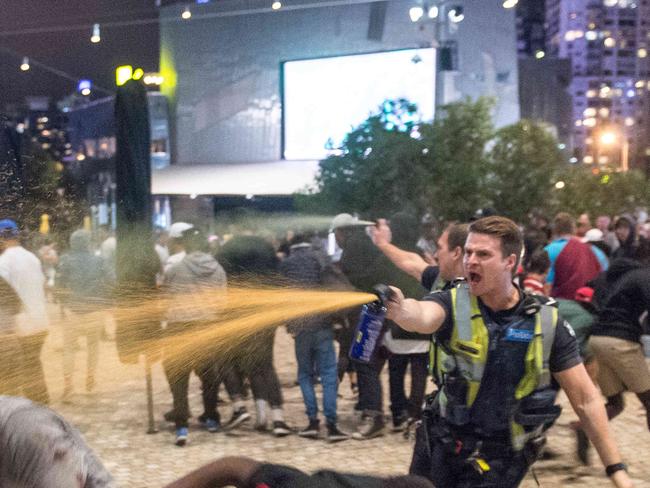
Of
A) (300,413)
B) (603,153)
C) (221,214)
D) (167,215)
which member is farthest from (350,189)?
(603,153)

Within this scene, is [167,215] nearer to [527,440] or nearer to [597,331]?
[597,331]

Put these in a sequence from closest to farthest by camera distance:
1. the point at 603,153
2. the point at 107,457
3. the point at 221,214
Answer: the point at 107,457 → the point at 221,214 → the point at 603,153

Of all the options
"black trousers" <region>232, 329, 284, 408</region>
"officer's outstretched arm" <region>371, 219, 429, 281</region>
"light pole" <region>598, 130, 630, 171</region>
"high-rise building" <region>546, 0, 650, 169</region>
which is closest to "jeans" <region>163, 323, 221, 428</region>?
"black trousers" <region>232, 329, 284, 408</region>

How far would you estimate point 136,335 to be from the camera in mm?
8195

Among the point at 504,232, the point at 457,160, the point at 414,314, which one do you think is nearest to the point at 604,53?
the point at 457,160

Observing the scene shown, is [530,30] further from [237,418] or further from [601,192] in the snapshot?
[237,418]

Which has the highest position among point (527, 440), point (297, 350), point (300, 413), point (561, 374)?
point (561, 374)

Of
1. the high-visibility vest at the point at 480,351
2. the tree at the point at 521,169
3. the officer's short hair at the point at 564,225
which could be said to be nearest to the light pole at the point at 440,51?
the tree at the point at 521,169

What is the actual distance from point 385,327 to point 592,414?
421 cm

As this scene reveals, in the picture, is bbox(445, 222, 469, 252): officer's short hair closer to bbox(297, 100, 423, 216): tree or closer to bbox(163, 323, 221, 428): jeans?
bbox(163, 323, 221, 428): jeans

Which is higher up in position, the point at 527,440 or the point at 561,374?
the point at 561,374

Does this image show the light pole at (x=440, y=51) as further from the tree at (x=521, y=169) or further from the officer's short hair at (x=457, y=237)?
the officer's short hair at (x=457, y=237)

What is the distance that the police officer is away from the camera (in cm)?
360

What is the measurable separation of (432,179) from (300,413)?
50.3 ft
